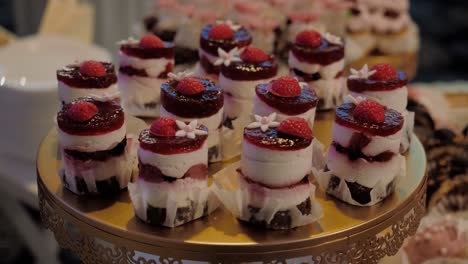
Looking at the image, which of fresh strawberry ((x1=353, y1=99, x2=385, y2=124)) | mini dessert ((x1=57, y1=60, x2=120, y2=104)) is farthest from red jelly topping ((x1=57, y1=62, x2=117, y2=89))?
fresh strawberry ((x1=353, y1=99, x2=385, y2=124))

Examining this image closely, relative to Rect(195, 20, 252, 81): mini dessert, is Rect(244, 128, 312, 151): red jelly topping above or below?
above

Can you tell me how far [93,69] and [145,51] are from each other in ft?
0.56

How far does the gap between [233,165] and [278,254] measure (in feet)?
1.06

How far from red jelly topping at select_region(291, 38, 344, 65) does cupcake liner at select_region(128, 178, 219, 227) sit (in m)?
0.63

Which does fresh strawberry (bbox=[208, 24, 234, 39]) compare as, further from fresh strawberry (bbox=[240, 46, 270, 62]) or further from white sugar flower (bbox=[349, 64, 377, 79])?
white sugar flower (bbox=[349, 64, 377, 79])

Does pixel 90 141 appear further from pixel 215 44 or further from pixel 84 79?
pixel 215 44

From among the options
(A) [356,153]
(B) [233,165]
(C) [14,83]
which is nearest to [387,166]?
(A) [356,153]

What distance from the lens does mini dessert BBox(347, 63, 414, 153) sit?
1624mm

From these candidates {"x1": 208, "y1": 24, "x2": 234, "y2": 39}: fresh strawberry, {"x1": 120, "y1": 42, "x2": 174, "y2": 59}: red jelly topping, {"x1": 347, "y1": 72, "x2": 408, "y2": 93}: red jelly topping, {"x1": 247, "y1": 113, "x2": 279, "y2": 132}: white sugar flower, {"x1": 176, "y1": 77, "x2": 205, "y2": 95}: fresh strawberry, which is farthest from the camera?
{"x1": 208, "y1": 24, "x2": 234, "y2": 39}: fresh strawberry

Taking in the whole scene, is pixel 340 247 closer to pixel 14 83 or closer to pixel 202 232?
pixel 202 232

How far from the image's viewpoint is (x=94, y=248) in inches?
50.8

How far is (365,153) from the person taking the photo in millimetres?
1395

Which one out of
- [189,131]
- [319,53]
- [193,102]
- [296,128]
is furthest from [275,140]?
[319,53]

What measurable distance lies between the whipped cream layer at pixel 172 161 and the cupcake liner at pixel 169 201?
0.02 m
